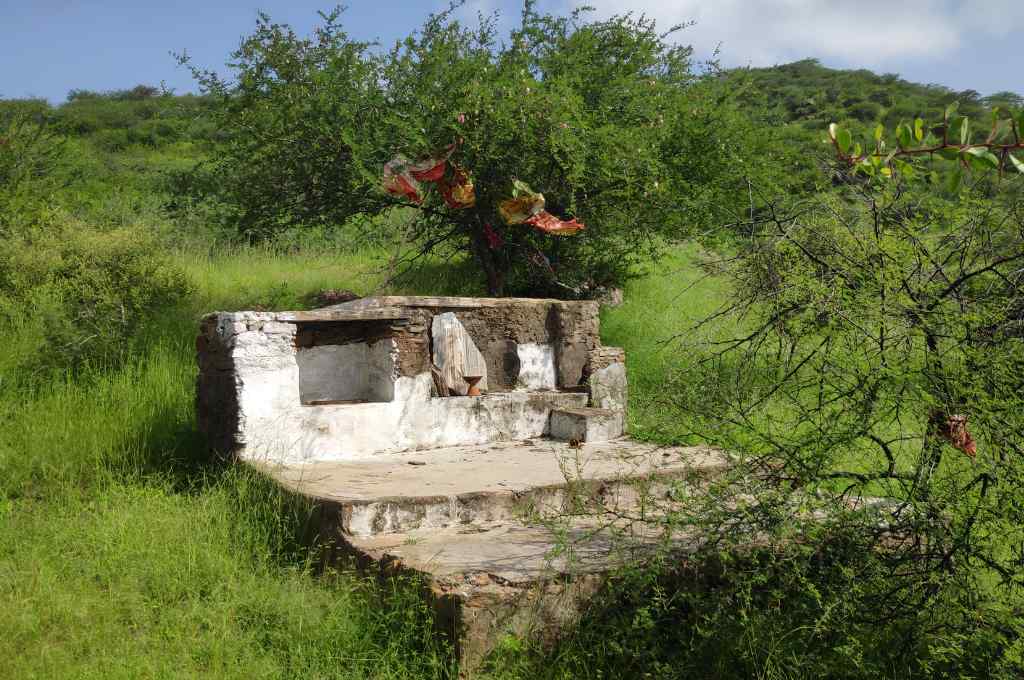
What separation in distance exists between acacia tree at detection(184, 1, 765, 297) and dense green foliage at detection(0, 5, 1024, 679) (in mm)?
42

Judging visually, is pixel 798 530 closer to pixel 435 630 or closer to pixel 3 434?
pixel 435 630

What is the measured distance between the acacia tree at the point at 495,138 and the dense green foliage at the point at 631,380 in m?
0.04

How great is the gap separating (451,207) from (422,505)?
6086 millimetres

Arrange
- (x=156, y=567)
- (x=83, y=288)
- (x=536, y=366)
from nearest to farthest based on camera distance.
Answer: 1. (x=156, y=567)
2. (x=536, y=366)
3. (x=83, y=288)

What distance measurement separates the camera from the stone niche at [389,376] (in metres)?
6.18

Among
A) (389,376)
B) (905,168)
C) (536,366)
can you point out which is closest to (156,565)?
(389,376)

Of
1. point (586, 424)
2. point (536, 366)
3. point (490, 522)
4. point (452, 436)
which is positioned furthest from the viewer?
point (536, 366)

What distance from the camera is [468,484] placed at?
5.67 metres

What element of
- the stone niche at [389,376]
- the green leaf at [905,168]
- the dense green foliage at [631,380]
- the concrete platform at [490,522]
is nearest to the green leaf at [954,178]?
the dense green foliage at [631,380]

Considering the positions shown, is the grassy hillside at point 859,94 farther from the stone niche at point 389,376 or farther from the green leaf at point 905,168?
the green leaf at point 905,168

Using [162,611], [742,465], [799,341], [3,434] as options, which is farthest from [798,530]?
[3,434]

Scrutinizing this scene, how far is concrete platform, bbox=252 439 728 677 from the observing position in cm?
412

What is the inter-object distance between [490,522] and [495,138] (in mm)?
5581

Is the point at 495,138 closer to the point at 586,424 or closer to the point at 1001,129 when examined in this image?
the point at 586,424
